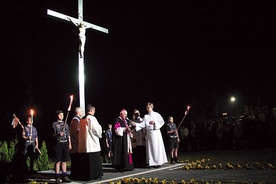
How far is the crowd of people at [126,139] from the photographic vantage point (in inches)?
384

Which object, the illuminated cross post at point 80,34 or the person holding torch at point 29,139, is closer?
the illuminated cross post at point 80,34

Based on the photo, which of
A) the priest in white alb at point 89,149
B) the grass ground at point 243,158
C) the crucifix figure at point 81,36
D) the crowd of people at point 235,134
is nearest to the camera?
the priest in white alb at point 89,149

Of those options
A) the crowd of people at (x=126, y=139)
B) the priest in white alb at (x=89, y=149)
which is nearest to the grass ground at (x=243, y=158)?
the crowd of people at (x=126, y=139)

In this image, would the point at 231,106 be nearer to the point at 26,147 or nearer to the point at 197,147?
the point at 197,147

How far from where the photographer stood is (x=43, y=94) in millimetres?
39938

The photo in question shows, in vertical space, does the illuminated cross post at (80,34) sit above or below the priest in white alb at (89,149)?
above

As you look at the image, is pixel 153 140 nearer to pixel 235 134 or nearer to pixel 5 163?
pixel 5 163

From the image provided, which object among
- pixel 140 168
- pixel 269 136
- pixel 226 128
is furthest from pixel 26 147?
pixel 269 136

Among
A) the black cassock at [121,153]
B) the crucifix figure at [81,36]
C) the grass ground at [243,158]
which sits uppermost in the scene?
the crucifix figure at [81,36]

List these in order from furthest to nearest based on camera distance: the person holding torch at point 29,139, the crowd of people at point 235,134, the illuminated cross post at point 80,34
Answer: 1. the crowd of people at point 235,134
2. the person holding torch at point 29,139
3. the illuminated cross post at point 80,34

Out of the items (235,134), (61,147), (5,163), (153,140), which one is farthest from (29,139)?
(235,134)

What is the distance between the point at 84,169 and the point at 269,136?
10.9m

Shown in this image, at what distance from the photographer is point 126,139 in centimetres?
1154

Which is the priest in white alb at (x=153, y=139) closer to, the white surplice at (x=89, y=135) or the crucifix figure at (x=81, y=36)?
the white surplice at (x=89, y=135)
